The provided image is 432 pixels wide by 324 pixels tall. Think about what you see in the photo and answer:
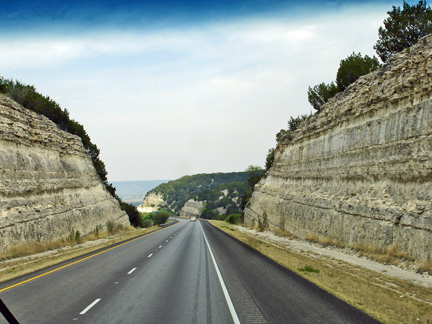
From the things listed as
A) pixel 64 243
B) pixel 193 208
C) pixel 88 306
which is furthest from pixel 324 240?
pixel 193 208

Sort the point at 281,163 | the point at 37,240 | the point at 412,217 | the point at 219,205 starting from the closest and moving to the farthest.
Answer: the point at 412,217
the point at 37,240
the point at 281,163
the point at 219,205

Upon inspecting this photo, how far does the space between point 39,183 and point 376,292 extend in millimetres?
24773

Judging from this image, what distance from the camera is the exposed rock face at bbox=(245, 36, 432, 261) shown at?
50.6 ft

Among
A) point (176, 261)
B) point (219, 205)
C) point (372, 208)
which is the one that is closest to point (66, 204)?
point (176, 261)

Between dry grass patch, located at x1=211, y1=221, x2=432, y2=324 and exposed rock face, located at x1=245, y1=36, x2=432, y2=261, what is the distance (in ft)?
9.29

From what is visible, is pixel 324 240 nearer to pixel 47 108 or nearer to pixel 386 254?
pixel 386 254

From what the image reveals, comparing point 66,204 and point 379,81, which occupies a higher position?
point 379,81

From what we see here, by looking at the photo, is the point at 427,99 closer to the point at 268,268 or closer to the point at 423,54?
the point at 423,54

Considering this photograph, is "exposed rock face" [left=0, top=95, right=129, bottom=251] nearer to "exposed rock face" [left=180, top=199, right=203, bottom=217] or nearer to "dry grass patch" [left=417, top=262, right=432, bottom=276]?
"dry grass patch" [left=417, top=262, right=432, bottom=276]

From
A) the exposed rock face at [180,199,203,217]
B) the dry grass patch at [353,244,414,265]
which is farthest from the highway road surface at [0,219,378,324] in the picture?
the exposed rock face at [180,199,203,217]

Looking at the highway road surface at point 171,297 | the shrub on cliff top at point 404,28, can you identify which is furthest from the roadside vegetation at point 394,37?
the highway road surface at point 171,297

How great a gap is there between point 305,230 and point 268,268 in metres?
14.1

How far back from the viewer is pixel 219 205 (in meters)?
161

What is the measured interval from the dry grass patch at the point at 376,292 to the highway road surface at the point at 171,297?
54cm
